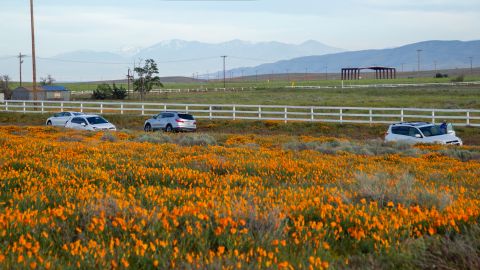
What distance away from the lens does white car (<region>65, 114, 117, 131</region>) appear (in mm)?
31906

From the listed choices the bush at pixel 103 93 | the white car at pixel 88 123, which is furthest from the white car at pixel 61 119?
the bush at pixel 103 93

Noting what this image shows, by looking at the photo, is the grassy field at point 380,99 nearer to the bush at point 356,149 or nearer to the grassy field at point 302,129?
the grassy field at point 302,129

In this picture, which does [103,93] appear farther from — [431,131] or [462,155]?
[462,155]

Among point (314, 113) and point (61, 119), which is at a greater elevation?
point (314, 113)

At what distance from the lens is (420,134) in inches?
952

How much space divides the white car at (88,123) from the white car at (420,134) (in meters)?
16.1

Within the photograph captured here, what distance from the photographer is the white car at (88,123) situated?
3191 cm

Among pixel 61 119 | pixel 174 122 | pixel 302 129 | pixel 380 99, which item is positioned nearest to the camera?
pixel 174 122

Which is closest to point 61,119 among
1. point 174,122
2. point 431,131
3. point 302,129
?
point 174,122

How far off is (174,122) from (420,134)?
15.5 meters

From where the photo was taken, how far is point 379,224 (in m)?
5.49

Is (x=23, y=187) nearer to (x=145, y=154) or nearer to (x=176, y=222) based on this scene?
(x=176, y=222)

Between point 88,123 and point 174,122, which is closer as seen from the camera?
point 88,123

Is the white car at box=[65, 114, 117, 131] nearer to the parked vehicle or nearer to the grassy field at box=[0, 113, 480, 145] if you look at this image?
the parked vehicle
